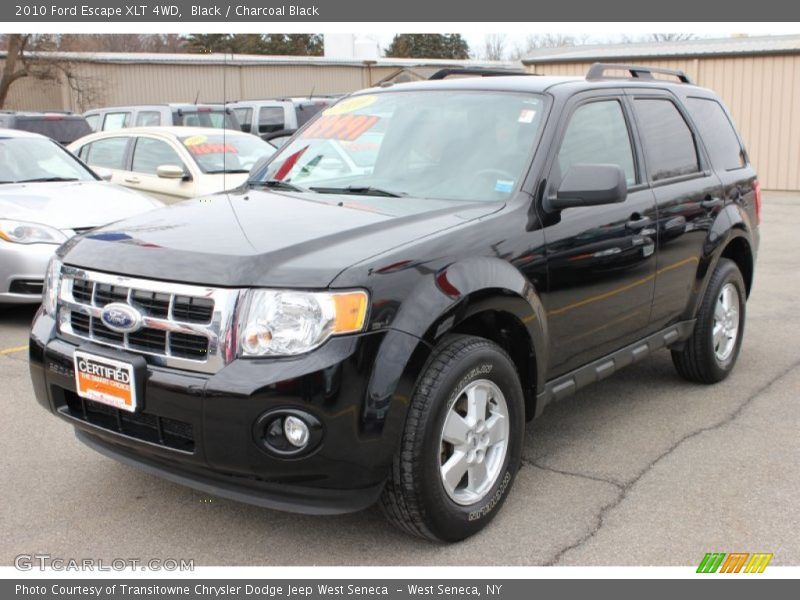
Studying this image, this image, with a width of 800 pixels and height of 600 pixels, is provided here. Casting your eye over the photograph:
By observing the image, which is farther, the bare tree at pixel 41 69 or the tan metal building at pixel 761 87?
the bare tree at pixel 41 69

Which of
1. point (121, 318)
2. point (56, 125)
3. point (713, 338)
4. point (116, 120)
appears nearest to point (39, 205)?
point (121, 318)

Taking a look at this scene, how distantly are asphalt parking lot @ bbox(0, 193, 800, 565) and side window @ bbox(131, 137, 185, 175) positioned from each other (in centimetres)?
514

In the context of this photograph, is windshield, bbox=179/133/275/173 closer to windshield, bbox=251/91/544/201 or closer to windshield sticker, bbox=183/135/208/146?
windshield sticker, bbox=183/135/208/146

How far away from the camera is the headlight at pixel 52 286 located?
3.68 meters

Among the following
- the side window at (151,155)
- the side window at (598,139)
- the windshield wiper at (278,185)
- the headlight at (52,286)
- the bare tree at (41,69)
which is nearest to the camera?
the headlight at (52,286)

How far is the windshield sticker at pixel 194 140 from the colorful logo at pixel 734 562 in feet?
26.6

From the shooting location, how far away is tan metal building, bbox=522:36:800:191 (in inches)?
744

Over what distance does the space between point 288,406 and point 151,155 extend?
795 cm

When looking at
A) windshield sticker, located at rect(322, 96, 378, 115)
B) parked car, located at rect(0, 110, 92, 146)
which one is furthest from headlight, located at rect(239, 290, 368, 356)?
parked car, located at rect(0, 110, 92, 146)

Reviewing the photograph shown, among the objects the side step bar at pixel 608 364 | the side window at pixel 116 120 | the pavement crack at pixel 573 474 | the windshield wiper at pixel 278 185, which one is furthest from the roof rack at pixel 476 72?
the side window at pixel 116 120

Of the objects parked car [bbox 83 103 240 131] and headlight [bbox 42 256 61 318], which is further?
parked car [bbox 83 103 240 131]

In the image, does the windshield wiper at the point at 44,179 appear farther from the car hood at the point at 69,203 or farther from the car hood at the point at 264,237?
the car hood at the point at 264,237

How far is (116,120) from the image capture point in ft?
56.6

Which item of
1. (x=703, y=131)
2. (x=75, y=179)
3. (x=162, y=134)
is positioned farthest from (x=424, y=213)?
(x=162, y=134)
